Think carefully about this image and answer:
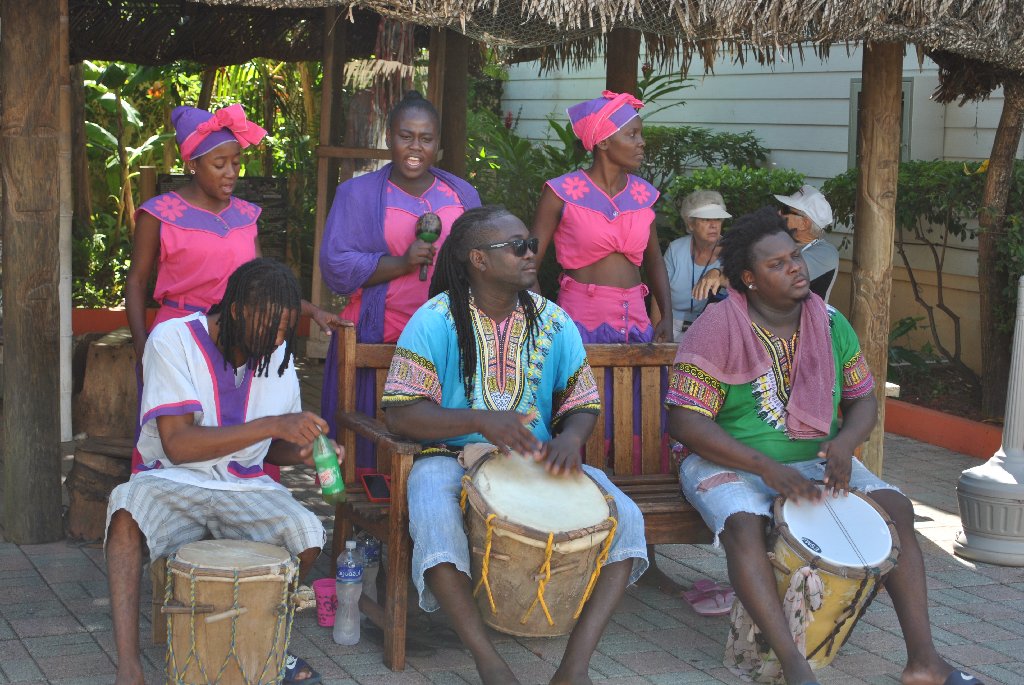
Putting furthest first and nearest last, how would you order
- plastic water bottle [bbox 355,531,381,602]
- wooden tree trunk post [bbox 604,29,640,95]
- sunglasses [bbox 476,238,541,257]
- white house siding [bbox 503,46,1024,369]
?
1. white house siding [bbox 503,46,1024,369]
2. wooden tree trunk post [bbox 604,29,640,95]
3. plastic water bottle [bbox 355,531,381,602]
4. sunglasses [bbox 476,238,541,257]

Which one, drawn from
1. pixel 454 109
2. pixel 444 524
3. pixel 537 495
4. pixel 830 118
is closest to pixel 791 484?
pixel 537 495

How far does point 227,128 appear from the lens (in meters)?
5.10

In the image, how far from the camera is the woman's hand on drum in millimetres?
4574

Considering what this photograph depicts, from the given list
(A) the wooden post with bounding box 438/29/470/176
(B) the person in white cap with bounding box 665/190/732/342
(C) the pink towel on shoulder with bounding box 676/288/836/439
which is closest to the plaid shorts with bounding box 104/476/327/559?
(C) the pink towel on shoulder with bounding box 676/288/836/439

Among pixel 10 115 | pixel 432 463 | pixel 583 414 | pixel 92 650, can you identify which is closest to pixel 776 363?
pixel 583 414

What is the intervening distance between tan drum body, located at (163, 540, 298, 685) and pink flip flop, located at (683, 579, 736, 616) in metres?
1.83

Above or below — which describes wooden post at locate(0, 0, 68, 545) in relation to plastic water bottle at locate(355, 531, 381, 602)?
above

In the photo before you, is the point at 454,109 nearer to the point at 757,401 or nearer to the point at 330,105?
the point at 330,105

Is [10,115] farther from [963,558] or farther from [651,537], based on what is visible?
[963,558]

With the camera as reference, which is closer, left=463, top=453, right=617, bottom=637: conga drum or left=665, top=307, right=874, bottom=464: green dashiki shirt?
left=463, top=453, right=617, bottom=637: conga drum

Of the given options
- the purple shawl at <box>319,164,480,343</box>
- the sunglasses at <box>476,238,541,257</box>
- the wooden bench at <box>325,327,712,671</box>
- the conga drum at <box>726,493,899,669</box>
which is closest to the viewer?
the conga drum at <box>726,493,899,669</box>

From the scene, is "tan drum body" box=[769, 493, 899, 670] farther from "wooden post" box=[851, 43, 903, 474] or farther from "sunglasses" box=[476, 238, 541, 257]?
"wooden post" box=[851, 43, 903, 474]

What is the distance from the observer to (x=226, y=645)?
3873 millimetres

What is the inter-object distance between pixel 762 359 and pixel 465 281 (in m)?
1.09
